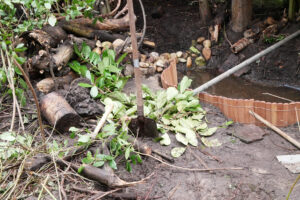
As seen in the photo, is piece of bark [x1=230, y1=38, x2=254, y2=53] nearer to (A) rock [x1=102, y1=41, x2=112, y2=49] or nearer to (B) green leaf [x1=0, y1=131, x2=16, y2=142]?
(A) rock [x1=102, y1=41, x2=112, y2=49]

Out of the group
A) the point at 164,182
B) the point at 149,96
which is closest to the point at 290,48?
the point at 149,96

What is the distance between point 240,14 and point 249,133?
362 cm

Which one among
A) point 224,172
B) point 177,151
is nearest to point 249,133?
point 224,172

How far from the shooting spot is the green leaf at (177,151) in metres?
3.39

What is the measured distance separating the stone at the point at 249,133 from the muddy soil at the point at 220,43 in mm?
2304

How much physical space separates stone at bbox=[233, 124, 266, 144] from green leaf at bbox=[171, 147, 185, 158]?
771 millimetres

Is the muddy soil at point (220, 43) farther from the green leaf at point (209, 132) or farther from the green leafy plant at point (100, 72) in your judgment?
the green leaf at point (209, 132)

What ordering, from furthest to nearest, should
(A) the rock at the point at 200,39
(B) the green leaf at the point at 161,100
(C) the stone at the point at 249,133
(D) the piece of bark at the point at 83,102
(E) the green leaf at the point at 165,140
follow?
(A) the rock at the point at 200,39 < (B) the green leaf at the point at 161,100 < (D) the piece of bark at the point at 83,102 < (C) the stone at the point at 249,133 < (E) the green leaf at the point at 165,140

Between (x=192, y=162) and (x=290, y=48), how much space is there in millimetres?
3837

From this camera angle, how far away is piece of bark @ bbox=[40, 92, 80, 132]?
3508 mm

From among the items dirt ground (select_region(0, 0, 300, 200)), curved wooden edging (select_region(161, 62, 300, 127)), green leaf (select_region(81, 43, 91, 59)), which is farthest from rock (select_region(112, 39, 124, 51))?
curved wooden edging (select_region(161, 62, 300, 127))

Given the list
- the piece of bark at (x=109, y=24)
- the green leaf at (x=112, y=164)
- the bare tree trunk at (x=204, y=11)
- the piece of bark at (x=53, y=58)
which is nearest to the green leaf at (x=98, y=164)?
the green leaf at (x=112, y=164)

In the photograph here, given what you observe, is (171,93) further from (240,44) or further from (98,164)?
(240,44)

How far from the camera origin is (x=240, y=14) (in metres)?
6.52
